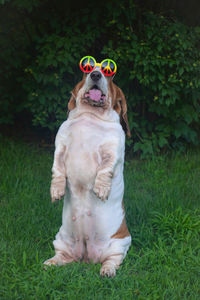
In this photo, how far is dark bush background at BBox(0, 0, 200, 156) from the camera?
15.8 ft

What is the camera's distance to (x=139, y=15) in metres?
5.05

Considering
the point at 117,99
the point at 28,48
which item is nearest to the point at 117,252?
the point at 117,99

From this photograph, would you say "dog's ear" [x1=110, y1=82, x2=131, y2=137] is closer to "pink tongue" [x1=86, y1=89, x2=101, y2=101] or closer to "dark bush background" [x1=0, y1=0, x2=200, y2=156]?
"pink tongue" [x1=86, y1=89, x2=101, y2=101]

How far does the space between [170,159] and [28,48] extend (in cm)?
234

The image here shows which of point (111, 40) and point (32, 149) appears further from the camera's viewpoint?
point (32, 149)

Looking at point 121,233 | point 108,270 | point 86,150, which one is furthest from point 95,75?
point 108,270

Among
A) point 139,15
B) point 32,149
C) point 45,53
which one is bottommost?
point 32,149

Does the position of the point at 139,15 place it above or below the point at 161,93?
above

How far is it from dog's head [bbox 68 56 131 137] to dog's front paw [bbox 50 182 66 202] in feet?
1.83

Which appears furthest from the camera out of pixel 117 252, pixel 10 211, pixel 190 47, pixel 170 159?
pixel 170 159

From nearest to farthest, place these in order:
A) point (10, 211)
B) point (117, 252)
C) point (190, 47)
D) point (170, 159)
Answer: point (117, 252) → point (10, 211) → point (190, 47) → point (170, 159)

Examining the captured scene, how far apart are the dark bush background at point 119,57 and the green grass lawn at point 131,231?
52cm

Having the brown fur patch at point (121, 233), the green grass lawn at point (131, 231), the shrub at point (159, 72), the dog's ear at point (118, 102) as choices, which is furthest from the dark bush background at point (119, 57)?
the brown fur patch at point (121, 233)

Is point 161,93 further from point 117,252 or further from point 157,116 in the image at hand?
point 117,252
